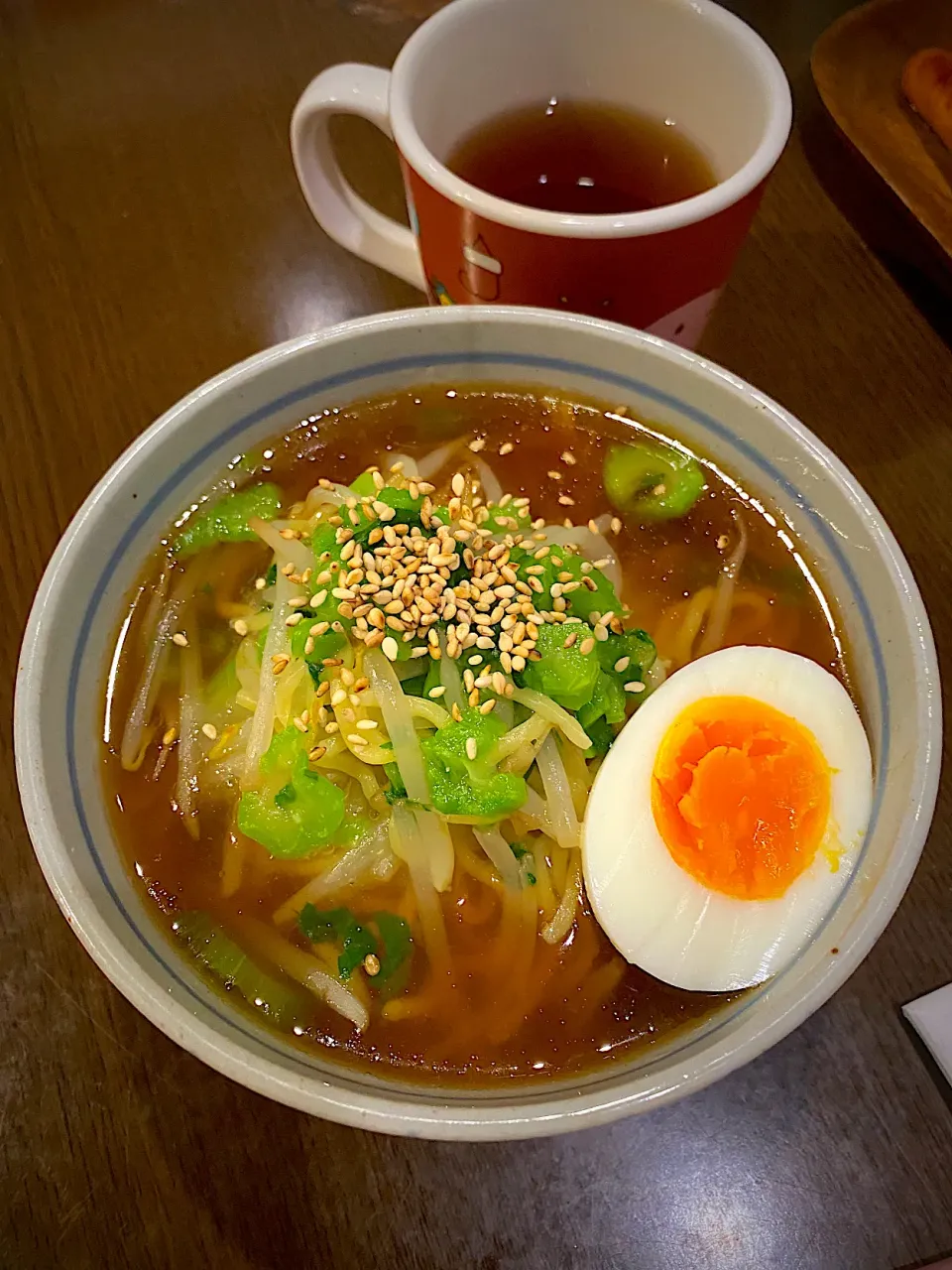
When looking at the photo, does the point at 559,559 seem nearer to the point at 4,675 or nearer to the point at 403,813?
the point at 403,813

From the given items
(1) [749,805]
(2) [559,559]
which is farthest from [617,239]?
(1) [749,805]

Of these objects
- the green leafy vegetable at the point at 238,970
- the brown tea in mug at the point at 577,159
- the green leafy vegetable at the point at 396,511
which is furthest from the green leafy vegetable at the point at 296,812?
the brown tea in mug at the point at 577,159

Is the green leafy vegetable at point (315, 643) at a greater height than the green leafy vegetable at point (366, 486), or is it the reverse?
the green leafy vegetable at point (366, 486)

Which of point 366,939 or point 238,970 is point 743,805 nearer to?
point 366,939

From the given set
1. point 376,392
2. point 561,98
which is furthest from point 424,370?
point 561,98

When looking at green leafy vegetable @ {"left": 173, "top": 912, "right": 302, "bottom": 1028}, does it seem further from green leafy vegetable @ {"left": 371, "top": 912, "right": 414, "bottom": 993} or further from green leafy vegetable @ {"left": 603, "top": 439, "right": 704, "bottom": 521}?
green leafy vegetable @ {"left": 603, "top": 439, "right": 704, "bottom": 521}

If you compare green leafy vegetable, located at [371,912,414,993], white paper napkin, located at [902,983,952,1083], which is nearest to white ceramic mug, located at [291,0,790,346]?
green leafy vegetable, located at [371,912,414,993]

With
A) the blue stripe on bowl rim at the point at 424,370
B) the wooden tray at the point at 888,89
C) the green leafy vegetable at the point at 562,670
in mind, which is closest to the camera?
the blue stripe on bowl rim at the point at 424,370

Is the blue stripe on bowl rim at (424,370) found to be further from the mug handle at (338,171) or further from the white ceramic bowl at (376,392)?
the mug handle at (338,171)
